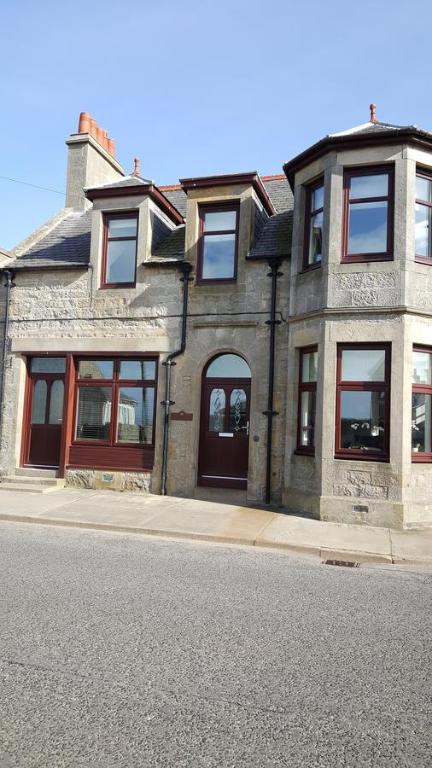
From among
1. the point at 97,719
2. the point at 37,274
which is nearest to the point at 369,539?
the point at 97,719

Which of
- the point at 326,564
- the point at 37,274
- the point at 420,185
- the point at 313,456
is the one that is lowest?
the point at 326,564

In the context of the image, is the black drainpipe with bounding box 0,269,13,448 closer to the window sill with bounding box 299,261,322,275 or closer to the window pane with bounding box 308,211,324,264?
the window sill with bounding box 299,261,322,275

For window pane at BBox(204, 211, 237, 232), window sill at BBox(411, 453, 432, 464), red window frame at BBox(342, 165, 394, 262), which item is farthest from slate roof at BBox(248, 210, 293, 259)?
window sill at BBox(411, 453, 432, 464)

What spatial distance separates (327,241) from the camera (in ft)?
34.7

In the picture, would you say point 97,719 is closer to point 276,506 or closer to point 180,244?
point 276,506

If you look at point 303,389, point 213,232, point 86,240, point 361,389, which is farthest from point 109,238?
point 361,389

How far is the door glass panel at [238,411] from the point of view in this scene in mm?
12047

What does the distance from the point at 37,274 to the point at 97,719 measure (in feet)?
38.7

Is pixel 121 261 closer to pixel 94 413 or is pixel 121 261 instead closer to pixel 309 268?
pixel 94 413

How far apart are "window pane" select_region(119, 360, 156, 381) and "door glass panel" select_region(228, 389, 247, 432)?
75.7 inches

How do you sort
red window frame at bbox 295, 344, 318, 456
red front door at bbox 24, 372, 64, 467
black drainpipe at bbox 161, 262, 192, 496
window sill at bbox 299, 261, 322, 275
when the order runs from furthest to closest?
red front door at bbox 24, 372, 64, 467 → black drainpipe at bbox 161, 262, 192, 496 → window sill at bbox 299, 261, 322, 275 → red window frame at bbox 295, 344, 318, 456

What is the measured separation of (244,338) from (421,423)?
396 centimetres

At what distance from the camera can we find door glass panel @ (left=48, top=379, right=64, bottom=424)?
1330 cm

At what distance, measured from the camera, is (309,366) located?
11.2 metres
